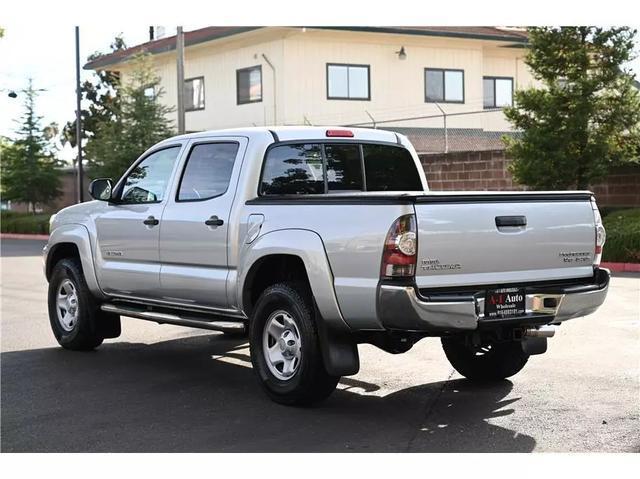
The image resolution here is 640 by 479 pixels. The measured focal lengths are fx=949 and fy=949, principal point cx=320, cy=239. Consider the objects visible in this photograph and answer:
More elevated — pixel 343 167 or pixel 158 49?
pixel 158 49

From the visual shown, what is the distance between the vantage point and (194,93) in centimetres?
3541

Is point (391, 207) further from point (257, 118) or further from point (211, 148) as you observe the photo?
point (257, 118)

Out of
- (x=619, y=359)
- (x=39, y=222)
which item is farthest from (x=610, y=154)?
(x=39, y=222)

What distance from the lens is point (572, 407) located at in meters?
6.82

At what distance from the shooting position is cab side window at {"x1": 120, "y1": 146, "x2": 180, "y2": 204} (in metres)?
8.55

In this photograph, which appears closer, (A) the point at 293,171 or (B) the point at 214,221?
(B) the point at 214,221

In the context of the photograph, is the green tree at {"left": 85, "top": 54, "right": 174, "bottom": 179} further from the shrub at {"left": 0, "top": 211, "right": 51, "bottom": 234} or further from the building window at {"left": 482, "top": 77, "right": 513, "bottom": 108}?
the building window at {"left": 482, "top": 77, "right": 513, "bottom": 108}

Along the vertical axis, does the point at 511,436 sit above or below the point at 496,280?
below

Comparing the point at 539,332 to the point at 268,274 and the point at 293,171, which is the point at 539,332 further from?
the point at 293,171

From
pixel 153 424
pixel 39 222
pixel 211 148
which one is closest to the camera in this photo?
pixel 153 424

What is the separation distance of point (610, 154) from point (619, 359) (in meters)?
12.7

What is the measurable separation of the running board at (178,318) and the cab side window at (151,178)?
0.99 metres

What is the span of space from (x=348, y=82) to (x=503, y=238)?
87.4 ft

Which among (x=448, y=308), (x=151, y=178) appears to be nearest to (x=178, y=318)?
(x=151, y=178)
